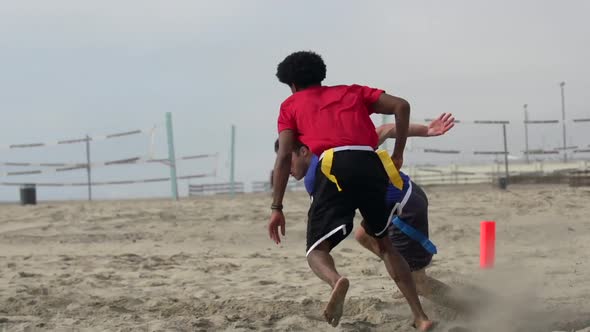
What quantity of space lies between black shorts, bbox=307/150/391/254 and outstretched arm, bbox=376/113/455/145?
1.89 feet

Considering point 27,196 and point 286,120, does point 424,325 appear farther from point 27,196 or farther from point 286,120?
point 27,196

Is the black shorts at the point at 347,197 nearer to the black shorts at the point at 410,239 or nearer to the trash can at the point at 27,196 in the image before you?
the black shorts at the point at 410,239

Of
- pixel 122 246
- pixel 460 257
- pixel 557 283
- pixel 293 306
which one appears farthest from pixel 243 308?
pixel 122 246

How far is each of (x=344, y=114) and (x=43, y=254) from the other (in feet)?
17.1

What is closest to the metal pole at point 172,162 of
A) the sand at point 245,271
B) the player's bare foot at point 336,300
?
the sand at point 245,271

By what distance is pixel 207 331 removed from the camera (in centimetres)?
382

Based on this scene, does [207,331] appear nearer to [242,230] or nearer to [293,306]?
[293,306]

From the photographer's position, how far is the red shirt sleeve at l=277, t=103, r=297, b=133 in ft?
12.1

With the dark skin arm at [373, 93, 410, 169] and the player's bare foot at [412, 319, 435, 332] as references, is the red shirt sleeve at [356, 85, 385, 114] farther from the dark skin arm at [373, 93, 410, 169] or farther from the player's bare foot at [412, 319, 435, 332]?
the player's bare foot at [412, 319, 435, 332]

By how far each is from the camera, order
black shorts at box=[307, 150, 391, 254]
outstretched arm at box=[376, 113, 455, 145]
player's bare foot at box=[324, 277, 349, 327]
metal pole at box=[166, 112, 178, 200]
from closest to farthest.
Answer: player's bare foot at box=[324, 277, 349, 327] → black shorts at box=[307, 150, 391, 254] → outstretched arm at box=[376, 113, 455, 145] → metal pole at box=[166, 112, 178, 200]

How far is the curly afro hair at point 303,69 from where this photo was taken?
3.79 metres

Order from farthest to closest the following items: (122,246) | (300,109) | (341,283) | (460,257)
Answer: (122,246) → (460,257) → (300,109) → (341,283)

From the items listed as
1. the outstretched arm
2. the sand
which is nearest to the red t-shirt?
the outstretched arm

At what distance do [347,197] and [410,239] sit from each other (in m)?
0.87
